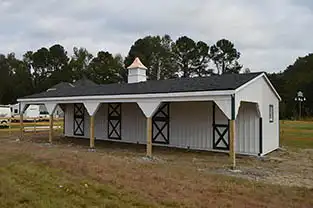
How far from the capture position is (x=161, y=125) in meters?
16.0

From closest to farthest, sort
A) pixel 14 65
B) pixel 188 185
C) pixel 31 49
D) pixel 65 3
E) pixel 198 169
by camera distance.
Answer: pixel 188 185 → pixel 198 169 → pixel 65 3 → pixel 14 65 → pixel 31 49

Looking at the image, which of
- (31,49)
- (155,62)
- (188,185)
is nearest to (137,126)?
(188,185)

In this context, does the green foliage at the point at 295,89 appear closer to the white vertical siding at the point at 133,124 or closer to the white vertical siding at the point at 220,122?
the white vertical siding at the point at 133,124

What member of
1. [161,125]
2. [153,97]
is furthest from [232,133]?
[161,125]

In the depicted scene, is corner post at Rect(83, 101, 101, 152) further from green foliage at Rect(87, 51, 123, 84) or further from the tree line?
green foliage at Rect(87, 51, 123, 84)

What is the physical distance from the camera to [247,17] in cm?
1872

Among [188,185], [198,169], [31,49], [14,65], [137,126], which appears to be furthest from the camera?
[31,49]

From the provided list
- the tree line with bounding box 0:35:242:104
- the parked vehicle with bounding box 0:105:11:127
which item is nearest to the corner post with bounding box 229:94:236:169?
the parked vehicle with bounding box 0:105:11:127

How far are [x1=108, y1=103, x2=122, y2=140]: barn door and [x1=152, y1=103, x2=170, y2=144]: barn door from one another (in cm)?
258

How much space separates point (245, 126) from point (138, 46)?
162ft

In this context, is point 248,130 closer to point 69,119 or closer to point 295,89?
point 69,119

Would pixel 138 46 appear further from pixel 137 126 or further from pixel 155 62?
pixel 137 126

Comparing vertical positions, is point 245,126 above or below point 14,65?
below

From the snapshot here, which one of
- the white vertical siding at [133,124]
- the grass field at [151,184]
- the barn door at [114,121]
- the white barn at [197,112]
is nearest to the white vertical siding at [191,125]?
the white barn at [197,112]
